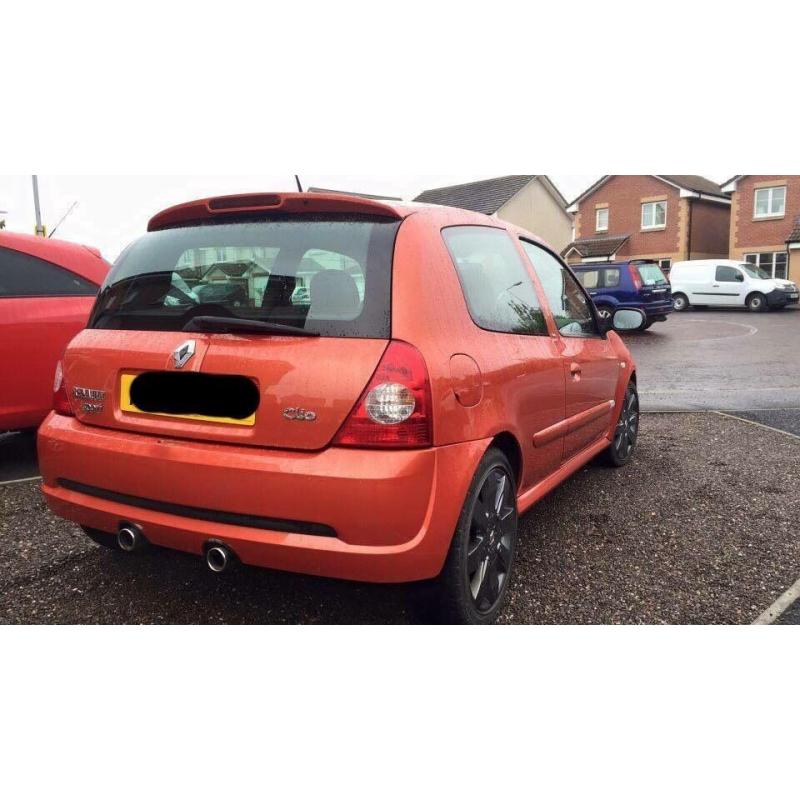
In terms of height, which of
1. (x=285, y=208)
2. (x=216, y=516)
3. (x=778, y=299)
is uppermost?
(x=285, y=208)

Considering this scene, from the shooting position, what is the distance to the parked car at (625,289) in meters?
19.7

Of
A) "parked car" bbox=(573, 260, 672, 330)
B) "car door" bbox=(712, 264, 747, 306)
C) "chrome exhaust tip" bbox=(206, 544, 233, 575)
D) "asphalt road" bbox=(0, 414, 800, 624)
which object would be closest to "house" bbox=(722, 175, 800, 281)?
"car door" bbox=(712, 264, 747, 306)

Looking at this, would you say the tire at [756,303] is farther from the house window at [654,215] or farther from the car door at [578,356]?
the car door at [578,356]

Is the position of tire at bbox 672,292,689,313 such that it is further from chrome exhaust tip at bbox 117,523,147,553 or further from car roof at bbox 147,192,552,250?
chrome exhaust tip at bbox 117,523,147,553

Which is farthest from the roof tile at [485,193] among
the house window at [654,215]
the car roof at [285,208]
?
the car roof at [285,208]

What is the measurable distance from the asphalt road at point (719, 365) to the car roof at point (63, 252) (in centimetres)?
563

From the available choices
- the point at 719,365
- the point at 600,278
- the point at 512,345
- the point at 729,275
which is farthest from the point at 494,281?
the point at 729,275

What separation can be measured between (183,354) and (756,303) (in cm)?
2876

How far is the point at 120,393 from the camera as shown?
263 cm

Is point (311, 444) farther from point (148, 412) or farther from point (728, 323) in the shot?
point (728, 323)

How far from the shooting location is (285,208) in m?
2.62

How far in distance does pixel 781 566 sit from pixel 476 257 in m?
2.05

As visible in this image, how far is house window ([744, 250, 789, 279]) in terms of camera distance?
110 feet

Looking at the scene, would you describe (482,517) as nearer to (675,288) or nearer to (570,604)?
(570,604)
